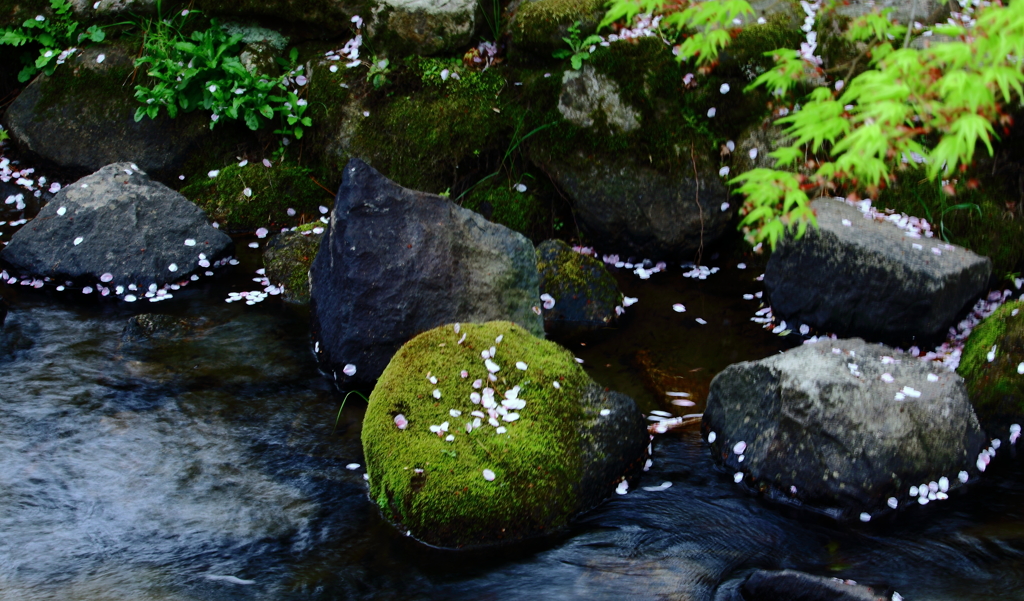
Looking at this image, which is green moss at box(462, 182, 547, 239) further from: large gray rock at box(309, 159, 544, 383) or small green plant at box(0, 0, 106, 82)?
small green plant at box(0, 0, 106, 82)

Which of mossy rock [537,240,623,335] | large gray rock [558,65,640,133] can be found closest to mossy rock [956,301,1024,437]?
mossy rock [537,240,623,335]

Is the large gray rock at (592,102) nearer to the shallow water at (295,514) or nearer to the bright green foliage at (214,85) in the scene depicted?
the shallow water at (295,514)

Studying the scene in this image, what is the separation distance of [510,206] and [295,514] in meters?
→ 4.18

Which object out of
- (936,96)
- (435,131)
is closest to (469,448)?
(936,96)

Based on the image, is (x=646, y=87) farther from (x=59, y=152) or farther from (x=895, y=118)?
(x=59, y=152)

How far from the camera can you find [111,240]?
744 cm

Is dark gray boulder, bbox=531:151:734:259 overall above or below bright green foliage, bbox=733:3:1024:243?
below

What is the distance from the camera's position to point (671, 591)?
163 inches

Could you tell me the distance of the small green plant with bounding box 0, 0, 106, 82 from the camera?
30.3ft

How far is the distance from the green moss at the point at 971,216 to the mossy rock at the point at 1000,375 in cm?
Result: 146

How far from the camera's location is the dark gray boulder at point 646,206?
300 inches

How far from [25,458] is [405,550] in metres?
2.55

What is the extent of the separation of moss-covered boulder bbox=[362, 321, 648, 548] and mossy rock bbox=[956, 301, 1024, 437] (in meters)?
2.16

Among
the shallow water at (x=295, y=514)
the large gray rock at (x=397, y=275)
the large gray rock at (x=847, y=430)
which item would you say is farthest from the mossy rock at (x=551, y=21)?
the large gray rock at (x=847, y=430)
